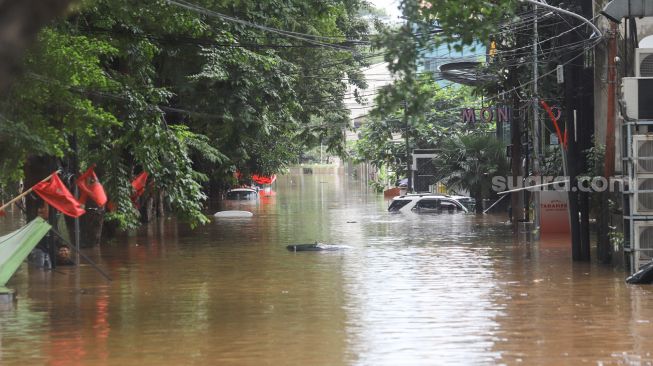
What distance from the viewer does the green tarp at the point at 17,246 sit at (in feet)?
61.9

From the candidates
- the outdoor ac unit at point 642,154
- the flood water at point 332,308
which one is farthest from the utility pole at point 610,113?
the flood water at point 332,308

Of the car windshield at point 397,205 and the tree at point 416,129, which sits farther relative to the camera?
the tree at point 416,129

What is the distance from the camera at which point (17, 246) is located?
19.3 m

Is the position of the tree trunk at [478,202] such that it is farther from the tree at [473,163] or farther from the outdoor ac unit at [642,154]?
the outdoor ac unit at [642,154]

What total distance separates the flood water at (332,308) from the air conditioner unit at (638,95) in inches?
136

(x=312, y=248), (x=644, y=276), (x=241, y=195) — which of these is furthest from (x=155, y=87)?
(x=241, y=195)

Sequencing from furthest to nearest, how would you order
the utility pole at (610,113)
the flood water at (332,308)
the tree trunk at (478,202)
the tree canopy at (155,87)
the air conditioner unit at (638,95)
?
the tree trunk at (478,202) < the utility pole at (610,113) < the air conditioner unit at (638,95) < the tree canopy at (155,87) < the flood water at (332,308)

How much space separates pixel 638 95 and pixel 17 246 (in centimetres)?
1216

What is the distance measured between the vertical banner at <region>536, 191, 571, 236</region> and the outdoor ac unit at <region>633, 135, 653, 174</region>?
41.4 ft

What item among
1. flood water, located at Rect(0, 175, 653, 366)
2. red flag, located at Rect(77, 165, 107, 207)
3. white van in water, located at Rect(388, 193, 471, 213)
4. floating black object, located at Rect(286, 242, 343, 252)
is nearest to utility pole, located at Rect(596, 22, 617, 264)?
flood water, located at Rect(0, 175, 653, 366)

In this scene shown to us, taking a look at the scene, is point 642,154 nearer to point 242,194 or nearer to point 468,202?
point 468,202

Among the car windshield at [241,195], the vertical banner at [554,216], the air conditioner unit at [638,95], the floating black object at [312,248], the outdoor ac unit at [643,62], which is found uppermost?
the outdoor ac unit at [643,62]

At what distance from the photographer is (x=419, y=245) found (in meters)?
31.9

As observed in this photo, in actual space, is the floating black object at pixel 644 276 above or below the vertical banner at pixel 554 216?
below
